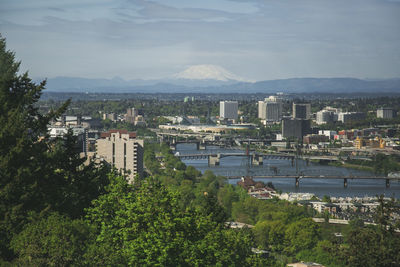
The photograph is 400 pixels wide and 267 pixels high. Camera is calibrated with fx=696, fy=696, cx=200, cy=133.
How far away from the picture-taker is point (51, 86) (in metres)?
131

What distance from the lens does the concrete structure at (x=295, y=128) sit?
114ft

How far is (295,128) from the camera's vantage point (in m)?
35.2

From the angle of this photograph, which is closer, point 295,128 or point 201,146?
point 201,146

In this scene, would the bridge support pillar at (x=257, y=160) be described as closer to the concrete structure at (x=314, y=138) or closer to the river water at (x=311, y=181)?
the river water at (x=311, y=181)

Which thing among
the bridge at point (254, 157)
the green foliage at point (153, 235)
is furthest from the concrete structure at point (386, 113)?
the green foliage at point (153, 235)

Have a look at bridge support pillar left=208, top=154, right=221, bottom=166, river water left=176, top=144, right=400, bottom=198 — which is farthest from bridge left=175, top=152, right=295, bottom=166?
river water left=176, top=144, right=400, bottom=198

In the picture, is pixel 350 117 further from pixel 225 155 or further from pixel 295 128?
pixel 225 155

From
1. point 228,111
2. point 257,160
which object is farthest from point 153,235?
point 228,111

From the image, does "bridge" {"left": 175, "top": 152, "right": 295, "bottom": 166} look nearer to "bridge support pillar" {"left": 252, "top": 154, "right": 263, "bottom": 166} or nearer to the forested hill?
"bridge support pillar" {"left": 252, "top": 154, "right": 263, "bottom": 166}

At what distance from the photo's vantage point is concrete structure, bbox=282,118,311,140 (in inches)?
1373

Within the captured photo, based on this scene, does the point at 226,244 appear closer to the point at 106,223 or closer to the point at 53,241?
the point at 106,223

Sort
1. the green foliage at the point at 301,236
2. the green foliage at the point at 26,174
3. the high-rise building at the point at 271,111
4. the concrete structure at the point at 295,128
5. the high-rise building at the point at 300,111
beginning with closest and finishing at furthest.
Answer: the green foliage at the point at 26,174 → the green foliage at the point at 301,236 → the concrete structure at the point at 295,128 → the high-rise building at the point at 300,111 → the high-rise building at the point at 271,111

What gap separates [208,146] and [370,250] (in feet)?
89.0

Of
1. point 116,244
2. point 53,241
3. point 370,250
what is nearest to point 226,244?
point 116,244
